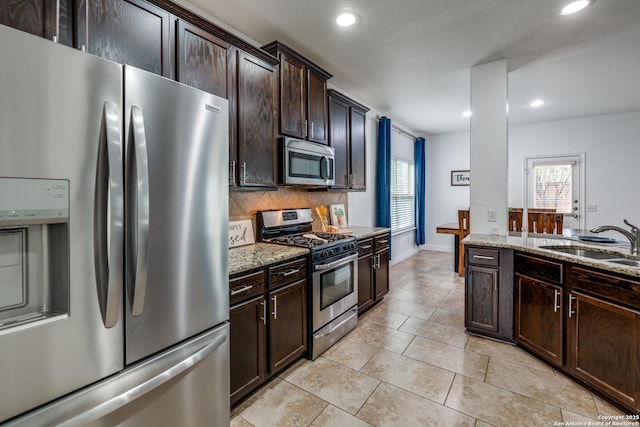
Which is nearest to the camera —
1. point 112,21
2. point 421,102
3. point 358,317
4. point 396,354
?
point 112,21

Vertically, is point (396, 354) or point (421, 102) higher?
point (421, 102)

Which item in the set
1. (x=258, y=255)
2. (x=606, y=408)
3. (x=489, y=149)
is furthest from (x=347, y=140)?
(x=606, y=408)

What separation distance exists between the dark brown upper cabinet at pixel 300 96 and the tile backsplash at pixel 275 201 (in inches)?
24.9

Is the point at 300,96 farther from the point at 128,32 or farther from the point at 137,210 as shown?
the point at 137,210

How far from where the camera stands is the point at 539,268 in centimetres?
243

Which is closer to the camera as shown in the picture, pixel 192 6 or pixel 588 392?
pixel 588 392

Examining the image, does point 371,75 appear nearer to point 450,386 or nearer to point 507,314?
point 507,314

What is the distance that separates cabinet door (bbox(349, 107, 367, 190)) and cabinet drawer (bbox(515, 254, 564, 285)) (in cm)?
193

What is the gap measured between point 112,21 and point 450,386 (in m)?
2.99

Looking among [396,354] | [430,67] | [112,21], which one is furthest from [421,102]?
[112,21]

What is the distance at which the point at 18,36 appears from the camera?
860mm

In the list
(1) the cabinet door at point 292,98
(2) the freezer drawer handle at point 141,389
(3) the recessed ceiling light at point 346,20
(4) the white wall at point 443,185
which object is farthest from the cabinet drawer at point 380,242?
(4) the white wall at point 443,185

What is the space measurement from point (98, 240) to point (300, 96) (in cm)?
224

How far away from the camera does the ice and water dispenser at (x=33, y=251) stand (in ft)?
2.87
